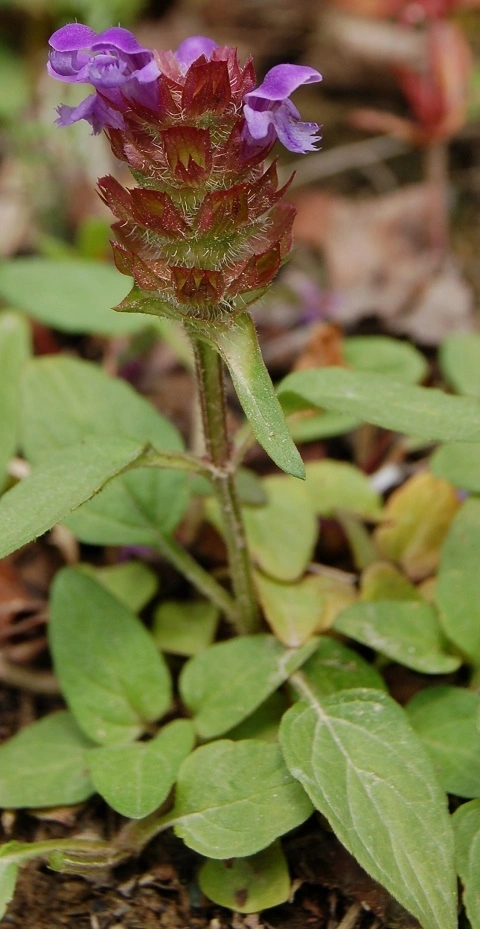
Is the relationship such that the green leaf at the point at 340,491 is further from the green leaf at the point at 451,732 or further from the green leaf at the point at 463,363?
the green leaf at the point at 451,732

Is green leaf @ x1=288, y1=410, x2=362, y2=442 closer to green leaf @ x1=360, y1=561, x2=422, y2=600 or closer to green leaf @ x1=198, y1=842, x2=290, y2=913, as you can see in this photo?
green leaf @ x1=360, y1=561, x2=422, y2=600

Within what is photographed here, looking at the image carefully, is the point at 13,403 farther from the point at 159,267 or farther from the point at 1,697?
the point at 159,267

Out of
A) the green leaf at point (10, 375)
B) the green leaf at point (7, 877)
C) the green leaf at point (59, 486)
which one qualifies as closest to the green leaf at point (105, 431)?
the green leaf at point (10, 375)

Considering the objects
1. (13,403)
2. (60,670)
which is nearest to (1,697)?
(60,670)

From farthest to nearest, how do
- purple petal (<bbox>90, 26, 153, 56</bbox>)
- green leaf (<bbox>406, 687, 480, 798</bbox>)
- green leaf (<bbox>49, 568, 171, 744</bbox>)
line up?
green leaf (<bbox>49, 568, 171, 744</bbox>) → green leaf (<bbox>406, 687, 480, 798</bbox>) → purple petal (<bbox>90, 26, 153, 56</bbox>)

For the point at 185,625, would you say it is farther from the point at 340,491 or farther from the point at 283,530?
the point at 340,491

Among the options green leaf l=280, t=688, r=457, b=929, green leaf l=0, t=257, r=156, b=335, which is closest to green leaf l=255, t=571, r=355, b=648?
green leaf l=280, t=688, r=457, b=929
